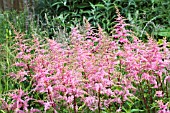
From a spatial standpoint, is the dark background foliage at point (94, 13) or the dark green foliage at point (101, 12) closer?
the dark background foliage at point (94, 13)

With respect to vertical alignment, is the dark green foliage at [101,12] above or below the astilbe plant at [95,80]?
above

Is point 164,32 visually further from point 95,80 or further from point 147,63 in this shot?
point 95,80

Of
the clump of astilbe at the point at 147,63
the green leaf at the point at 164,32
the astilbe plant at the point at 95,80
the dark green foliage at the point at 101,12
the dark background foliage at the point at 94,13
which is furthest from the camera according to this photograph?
the dark green foliage at the point at 101,12

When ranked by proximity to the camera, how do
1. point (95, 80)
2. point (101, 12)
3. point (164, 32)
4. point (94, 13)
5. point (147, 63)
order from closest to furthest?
point (95, 80) < point (147, 63) < point (164, 32) < point (94, 13) < point (101, 12)

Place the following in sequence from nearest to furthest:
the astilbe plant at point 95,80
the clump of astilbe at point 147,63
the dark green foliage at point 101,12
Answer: the astilbe plant at point 95,80 → the clump of astilbe at point 147,63 → the dark green foliage at point 101,12

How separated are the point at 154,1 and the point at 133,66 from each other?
3.81m

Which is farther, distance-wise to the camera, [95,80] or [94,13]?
[94,13]

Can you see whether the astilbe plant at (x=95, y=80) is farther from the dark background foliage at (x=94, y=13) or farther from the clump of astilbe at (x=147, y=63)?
the dark background foliage at (x=94, y=13)

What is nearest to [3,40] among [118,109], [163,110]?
[118,109]

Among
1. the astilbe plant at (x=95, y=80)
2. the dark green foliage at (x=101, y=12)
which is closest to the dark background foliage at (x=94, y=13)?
the dark green foliage at (x=101, y=12)

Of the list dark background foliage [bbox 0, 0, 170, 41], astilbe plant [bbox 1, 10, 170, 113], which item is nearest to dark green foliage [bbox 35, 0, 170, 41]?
dark background foliage [bbox 0, 0, 170, 41]

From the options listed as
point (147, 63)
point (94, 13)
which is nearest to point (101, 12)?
point (94, 13)

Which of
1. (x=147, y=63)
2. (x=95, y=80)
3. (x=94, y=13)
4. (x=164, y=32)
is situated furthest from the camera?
(x=94, y=13)

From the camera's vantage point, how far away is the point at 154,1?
635 cm
